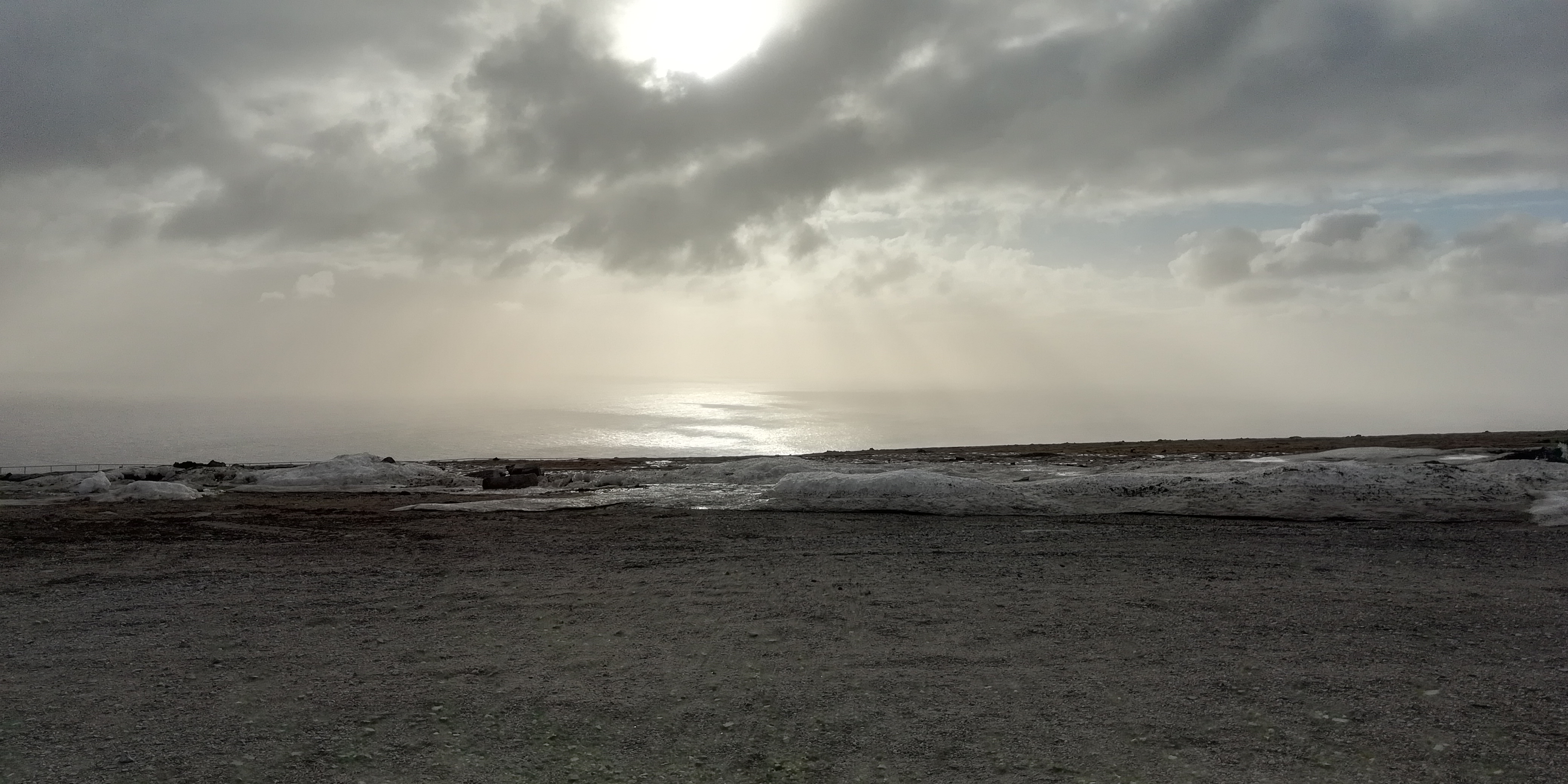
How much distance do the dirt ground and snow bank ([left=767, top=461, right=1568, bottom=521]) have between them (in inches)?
77.2

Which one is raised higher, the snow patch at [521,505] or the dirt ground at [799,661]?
the snow patch at [521,505]

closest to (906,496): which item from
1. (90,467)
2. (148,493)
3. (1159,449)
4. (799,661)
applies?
(799,661)

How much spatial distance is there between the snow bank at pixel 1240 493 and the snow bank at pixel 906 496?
2cm

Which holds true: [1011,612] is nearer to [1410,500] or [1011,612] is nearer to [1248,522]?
[1248,522]

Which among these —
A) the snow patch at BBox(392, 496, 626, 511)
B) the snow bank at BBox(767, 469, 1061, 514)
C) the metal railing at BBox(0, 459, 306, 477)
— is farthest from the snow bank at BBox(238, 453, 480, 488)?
the snow bank at BBox(767, 469, 1061, 514)

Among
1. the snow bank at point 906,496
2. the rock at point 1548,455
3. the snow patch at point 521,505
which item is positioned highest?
the rock at point 1548,455

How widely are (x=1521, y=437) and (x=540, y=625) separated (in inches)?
1636

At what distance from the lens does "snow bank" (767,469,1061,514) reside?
18281 millimetres

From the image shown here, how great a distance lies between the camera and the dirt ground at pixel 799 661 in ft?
20.0

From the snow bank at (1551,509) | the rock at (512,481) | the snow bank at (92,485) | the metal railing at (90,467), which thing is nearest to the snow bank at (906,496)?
the snow bank at (1551,509)

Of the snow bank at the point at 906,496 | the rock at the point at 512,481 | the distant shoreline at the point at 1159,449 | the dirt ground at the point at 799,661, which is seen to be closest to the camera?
the dirt ground at the point at 799,661

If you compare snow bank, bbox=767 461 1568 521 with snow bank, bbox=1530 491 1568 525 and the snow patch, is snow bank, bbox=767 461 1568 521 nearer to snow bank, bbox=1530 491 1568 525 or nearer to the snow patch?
snow bank, bbox=1530 491 1568 525

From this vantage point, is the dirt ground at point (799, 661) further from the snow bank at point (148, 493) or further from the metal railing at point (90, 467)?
the metal railing at point (90, 467)

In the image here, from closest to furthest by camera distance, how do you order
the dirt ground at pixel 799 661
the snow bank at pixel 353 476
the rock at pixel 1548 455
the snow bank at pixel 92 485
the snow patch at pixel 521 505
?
the dirt ground at pixel 799 661 → the snow patch at pixel 521 505 → the rock at pixel 1548 455 → the snow bank at pixel 92 485 → the snow bank at pixel 353 476
